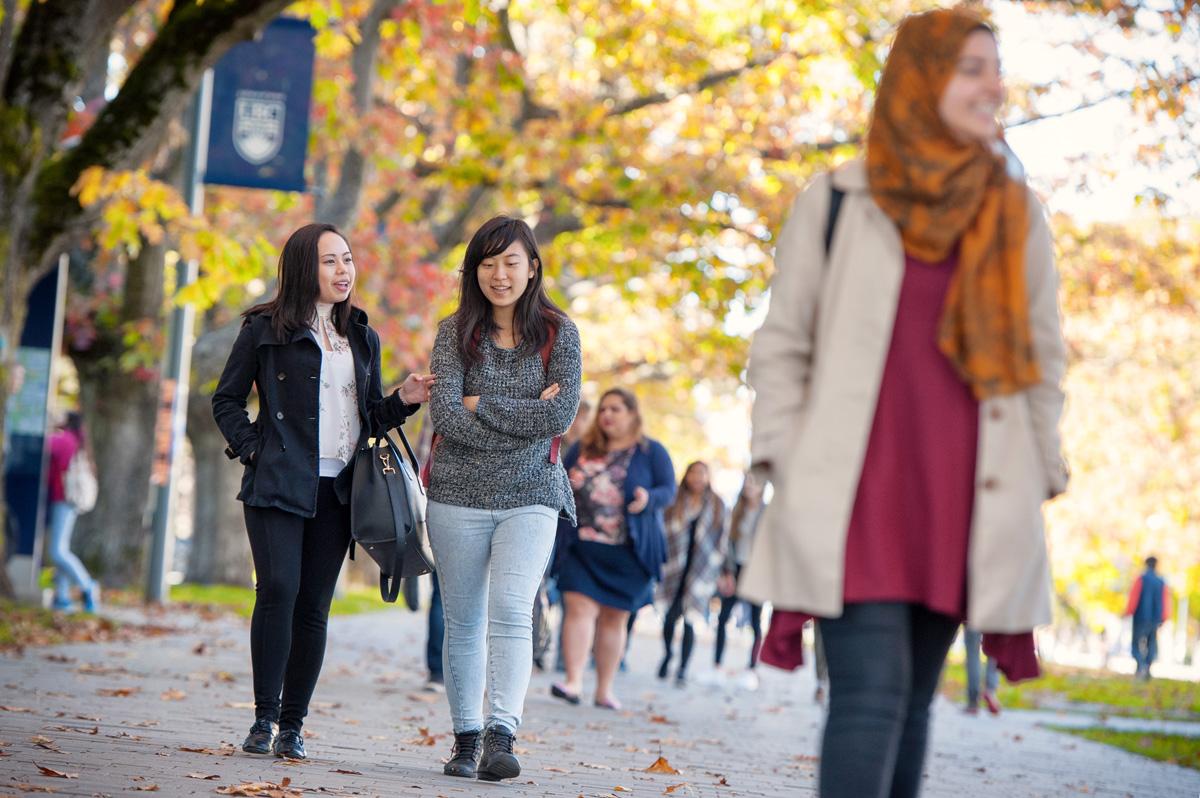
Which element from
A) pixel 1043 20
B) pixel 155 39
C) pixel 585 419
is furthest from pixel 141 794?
pixel 1043 20

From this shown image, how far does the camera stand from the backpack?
16594 millimetres

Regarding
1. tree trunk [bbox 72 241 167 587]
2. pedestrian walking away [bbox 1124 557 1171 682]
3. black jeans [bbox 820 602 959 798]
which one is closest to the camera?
black jeans [bbox 820 602 959 798]

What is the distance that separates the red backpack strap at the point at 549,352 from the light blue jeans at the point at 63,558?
10.5 metres

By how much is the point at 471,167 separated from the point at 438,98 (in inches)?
46.6

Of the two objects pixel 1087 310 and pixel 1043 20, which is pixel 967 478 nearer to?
pixel 1043 20

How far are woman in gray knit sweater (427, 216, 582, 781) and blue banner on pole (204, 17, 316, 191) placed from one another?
910cm

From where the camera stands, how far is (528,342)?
257 inches

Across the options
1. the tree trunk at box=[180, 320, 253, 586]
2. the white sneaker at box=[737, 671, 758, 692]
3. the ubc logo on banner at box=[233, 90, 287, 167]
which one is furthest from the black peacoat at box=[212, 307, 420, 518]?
the tree trunk at box=[180, 320, 253, 586]

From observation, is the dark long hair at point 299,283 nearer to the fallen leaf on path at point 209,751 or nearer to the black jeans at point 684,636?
the fallen leaf on path at point 209,751

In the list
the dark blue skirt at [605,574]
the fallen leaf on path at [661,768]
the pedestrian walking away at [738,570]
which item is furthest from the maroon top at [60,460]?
the fallen leaf on path at [661,768]

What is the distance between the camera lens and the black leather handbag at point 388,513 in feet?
20.8

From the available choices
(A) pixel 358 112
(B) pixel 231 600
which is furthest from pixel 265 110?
(B) pixel 231 600

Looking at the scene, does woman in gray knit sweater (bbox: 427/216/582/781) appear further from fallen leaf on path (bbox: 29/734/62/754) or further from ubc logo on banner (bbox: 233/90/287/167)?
ubc logo on banner (bbox: 233/90/287/167)

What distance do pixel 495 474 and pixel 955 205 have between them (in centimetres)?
281
